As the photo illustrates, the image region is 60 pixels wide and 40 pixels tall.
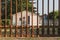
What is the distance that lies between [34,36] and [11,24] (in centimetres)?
75

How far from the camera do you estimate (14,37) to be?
20.5 ft

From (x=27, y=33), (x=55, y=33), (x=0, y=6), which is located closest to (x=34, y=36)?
(x=27, y=33)

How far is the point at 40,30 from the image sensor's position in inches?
248

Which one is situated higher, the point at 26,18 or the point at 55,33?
the point at 26,18

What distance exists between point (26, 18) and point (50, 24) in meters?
0.71

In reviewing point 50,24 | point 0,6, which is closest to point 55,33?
point 50,24

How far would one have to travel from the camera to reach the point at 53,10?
20.3 ft

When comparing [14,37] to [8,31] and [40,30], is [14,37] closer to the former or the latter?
[8,31]

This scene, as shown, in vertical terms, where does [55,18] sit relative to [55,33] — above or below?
above

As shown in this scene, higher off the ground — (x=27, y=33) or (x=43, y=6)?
(x=43, y=6)

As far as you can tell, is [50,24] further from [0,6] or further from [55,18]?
[0,6]

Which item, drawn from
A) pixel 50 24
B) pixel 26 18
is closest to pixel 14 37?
pixel 26 18

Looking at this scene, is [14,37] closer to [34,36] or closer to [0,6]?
[34,36]

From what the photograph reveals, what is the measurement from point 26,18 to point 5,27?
0.66 metres
